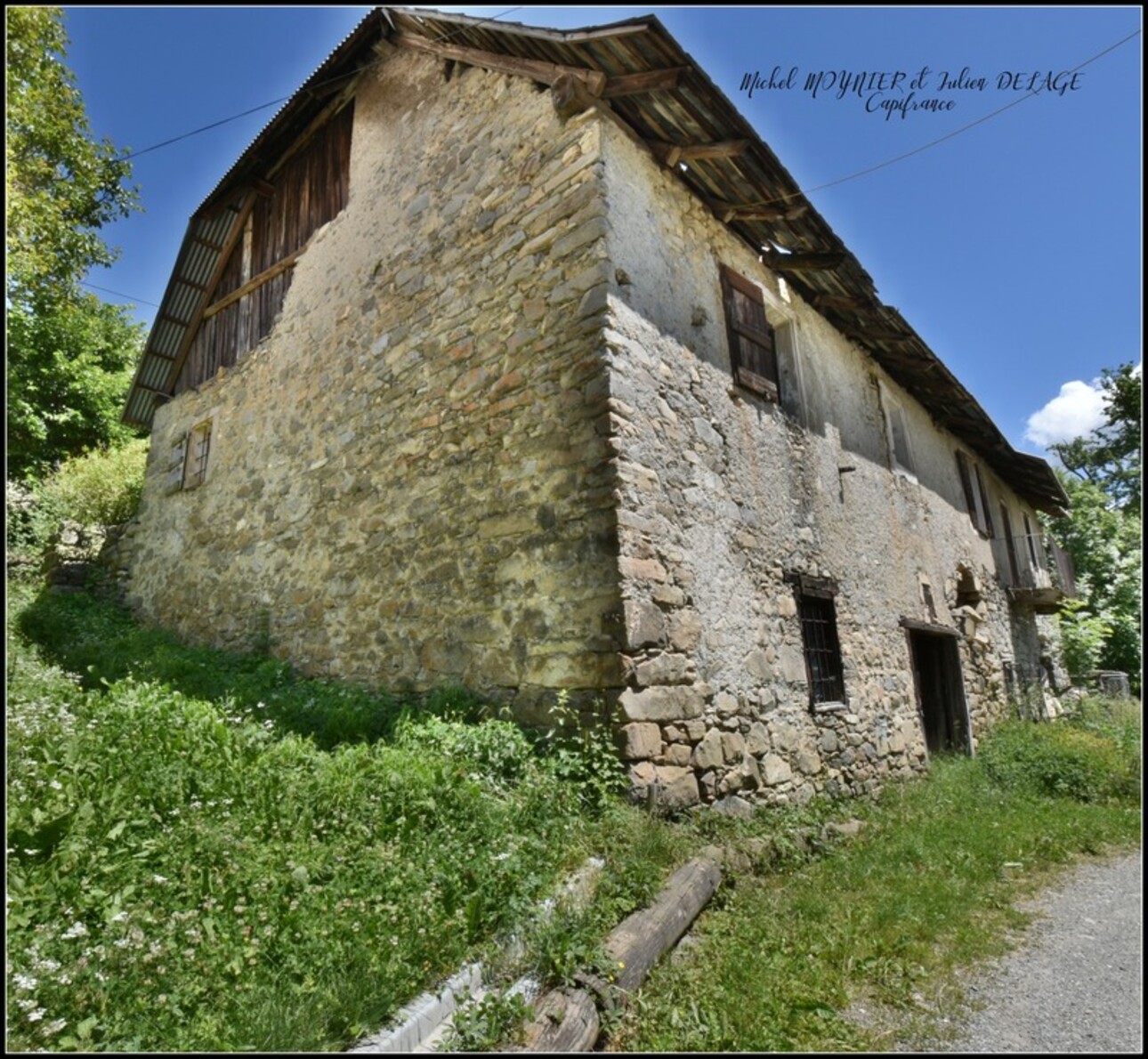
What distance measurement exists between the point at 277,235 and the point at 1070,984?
36.3ft

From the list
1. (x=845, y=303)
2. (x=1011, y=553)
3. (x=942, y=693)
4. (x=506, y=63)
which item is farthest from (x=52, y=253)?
(x=1011, y=553)

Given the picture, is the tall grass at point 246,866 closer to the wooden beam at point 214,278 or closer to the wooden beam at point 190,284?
the wooden beam at point 214,278

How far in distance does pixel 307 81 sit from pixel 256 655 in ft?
23.3

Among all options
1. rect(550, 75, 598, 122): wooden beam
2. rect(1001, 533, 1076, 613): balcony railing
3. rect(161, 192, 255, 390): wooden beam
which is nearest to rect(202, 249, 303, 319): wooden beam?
rect(161, 192, 255, 390): wooden beam

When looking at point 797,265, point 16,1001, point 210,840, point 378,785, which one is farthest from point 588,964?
point 797,265

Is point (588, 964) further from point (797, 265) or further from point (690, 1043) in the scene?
point (797, 265)

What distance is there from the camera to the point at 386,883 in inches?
126

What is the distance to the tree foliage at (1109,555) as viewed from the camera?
17766 mm

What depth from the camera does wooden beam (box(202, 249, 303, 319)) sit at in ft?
29.6

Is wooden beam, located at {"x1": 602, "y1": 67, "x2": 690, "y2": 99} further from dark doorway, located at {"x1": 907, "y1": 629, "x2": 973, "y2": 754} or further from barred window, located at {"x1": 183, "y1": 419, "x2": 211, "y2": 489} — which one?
dark doorway, located at {"x1": 907, "y1": 629, "x2": 973, "y2": 754}

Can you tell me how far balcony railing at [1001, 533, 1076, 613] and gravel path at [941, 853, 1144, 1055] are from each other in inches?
389

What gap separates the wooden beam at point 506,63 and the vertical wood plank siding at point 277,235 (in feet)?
5.27

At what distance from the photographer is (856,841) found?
537 cm

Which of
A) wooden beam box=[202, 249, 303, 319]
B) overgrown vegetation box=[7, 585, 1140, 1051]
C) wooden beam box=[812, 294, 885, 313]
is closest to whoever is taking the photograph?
overgrown vegetation box=[7, 585, 1140, 1051]
